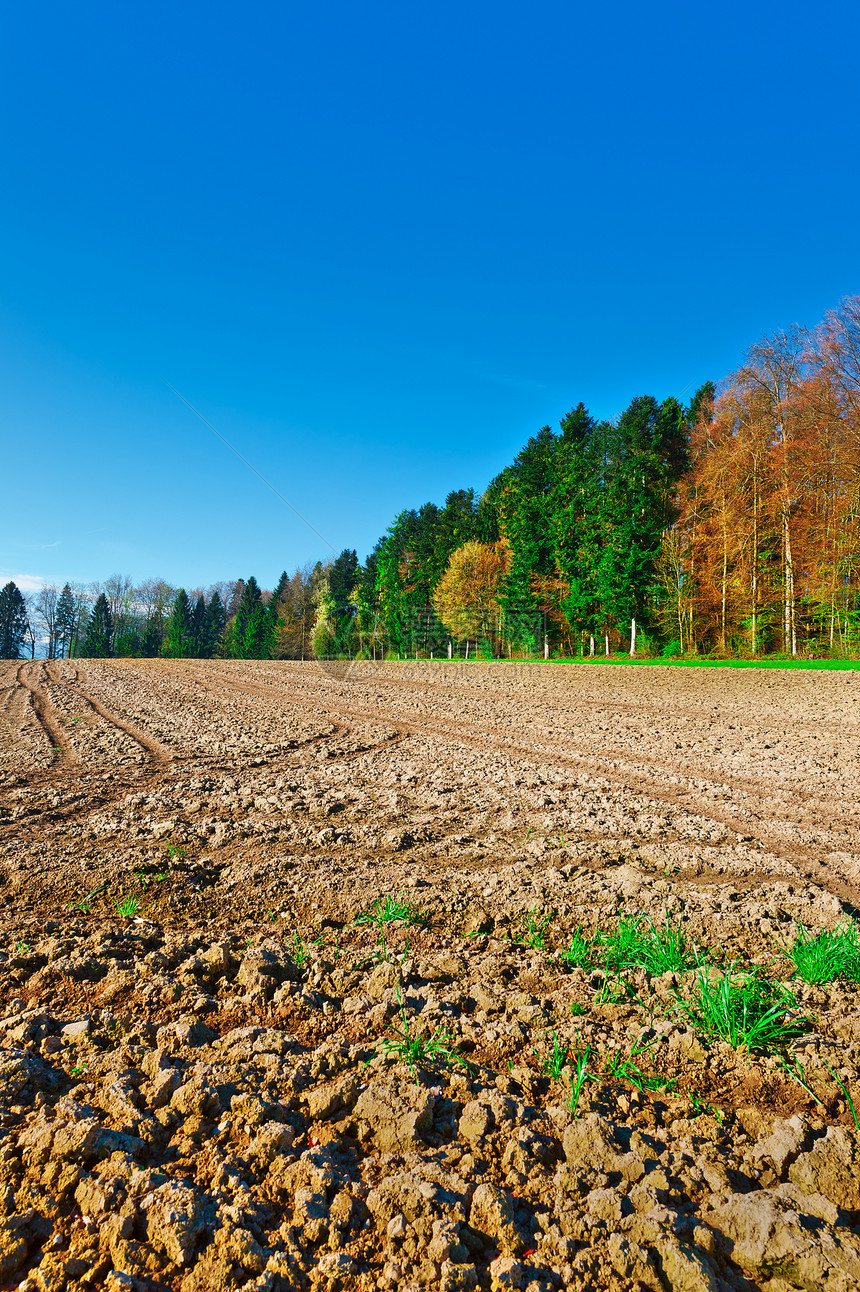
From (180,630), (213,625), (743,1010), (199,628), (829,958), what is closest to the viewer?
(743,1010)

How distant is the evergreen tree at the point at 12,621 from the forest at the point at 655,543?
45.7m

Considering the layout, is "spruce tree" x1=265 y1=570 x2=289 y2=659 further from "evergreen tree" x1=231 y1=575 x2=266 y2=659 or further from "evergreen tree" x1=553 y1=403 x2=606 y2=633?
"evergreen tree" x1=553 y1=403 x2=606 y2=633

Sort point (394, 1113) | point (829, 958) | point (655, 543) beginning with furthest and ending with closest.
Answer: point (655, 543)
point (829, 958)
point (394, 1113)

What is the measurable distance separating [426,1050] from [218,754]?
26.8 ft

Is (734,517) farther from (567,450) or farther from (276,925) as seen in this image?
(276,925)

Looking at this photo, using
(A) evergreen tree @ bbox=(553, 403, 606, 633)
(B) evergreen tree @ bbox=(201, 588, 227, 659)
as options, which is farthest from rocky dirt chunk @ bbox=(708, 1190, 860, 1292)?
(B) evergreen tree @ bbox=(201, 588, 227, 659)

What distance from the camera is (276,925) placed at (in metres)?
4.23

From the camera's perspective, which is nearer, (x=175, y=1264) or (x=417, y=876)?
(x=175, y=1264)

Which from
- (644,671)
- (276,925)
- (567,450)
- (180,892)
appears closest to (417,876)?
(276,925)

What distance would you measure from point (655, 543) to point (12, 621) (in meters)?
93.1

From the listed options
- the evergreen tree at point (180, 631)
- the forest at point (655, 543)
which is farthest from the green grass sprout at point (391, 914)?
the evergreen tree at point (180, 631)

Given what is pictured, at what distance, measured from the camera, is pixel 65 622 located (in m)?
92.1

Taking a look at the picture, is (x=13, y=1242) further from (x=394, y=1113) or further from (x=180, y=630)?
(x=180, y=630)

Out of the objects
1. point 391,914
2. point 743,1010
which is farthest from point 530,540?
point 743,1010
